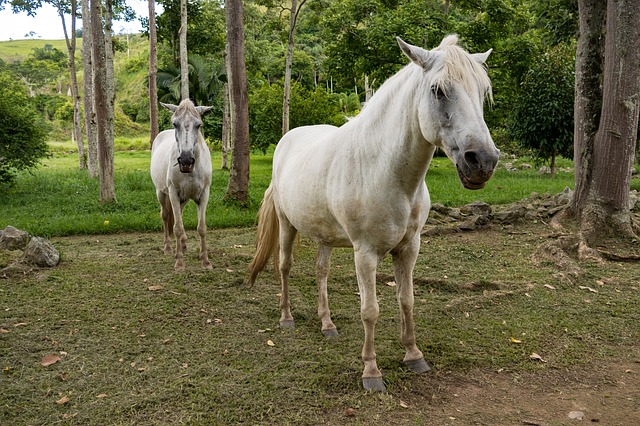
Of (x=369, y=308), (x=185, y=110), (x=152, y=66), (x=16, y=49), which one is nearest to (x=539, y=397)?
(x=369, y=308)

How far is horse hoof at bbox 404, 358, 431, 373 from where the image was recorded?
12.4 feet

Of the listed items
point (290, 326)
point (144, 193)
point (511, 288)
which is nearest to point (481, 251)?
point (511, 288)

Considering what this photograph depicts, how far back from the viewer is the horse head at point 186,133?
642 centimetres

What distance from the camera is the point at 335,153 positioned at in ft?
12.6

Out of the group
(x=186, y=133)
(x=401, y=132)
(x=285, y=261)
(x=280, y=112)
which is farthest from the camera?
(x=280, y=112)

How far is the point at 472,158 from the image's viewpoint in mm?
2713

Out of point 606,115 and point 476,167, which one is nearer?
point 476,167

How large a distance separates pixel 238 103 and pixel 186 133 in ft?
14.5

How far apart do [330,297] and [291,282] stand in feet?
2.58

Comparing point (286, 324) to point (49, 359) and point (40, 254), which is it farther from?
point (40, 254)

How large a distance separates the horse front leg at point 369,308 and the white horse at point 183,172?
11.9ft

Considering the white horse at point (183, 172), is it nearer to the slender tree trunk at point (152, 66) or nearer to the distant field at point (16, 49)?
the slender tree trunk at point (152, 66)

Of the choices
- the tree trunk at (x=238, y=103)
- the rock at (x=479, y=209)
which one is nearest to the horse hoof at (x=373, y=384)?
the rock at (x=479, y=209)

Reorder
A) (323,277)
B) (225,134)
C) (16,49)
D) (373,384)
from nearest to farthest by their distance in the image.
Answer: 1. (373,384)
2. (323,277)
3. (225,134)
4. (16,49)
